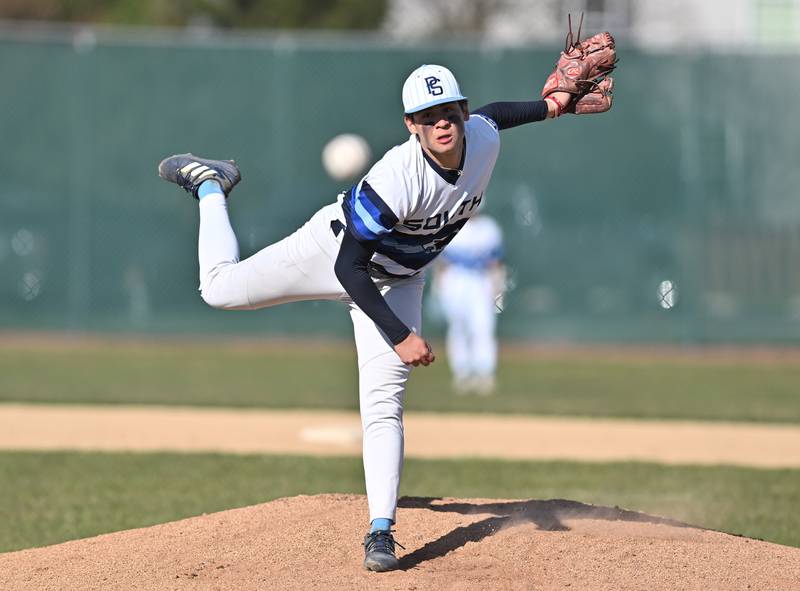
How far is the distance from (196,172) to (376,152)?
11110mm

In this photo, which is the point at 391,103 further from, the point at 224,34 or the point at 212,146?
the point at 224,34

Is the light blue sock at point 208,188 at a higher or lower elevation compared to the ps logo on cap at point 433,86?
lower

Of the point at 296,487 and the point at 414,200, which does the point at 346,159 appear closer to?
the point at 296,487

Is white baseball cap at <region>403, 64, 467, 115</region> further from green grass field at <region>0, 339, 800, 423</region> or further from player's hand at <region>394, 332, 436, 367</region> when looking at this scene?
green grass field at <region>0, 339, 800, 423</region>

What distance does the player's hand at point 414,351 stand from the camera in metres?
4.26

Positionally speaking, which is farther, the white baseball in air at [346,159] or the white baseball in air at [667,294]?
the white baseball in air at [667,294]

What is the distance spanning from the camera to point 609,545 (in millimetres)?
4742

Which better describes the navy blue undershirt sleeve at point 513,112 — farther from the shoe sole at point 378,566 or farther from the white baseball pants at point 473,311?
the white baseball pants at point 473,311

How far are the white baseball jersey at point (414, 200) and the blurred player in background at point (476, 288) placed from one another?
7520 millimetres

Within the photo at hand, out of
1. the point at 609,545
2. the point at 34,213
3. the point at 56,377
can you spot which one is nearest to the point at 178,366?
the point at 56,377

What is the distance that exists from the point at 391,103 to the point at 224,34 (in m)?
7.89

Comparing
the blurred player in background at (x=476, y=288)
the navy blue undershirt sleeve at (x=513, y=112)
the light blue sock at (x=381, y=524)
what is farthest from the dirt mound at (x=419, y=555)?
the blurred player in background at (x=476, y=288)

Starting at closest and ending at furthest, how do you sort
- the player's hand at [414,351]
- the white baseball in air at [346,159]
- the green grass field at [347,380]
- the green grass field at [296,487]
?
the player's hand at [414,351] < the green grass field at [296,487] < the white baseball in air at [346,159] < the green grass field at [347,380]

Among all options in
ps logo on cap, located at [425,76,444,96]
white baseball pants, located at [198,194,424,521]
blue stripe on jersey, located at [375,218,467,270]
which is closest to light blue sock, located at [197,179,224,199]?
white baseball pants, located at [198,194,424,521]
